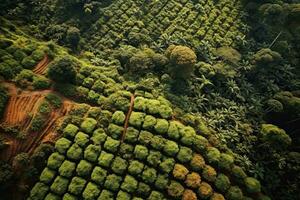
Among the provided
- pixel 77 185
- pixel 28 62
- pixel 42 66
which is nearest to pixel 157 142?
pixel 77 185

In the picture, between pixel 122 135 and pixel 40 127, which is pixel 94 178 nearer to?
pixel 122 135

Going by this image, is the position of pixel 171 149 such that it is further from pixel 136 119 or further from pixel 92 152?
pixel 92 152

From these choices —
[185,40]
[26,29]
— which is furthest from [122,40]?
[26,29]

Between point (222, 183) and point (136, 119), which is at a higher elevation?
point (136, 119)

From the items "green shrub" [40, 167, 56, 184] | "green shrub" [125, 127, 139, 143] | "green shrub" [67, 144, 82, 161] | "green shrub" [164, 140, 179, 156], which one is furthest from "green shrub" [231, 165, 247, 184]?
"green shrub" [40, 167, 56, 184]

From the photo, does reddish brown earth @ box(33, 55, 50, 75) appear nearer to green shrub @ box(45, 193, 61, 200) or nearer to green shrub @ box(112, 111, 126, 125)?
green shrub @ box(112, 111, 126, 125)

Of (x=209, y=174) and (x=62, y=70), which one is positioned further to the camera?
(x=62, y=70)
